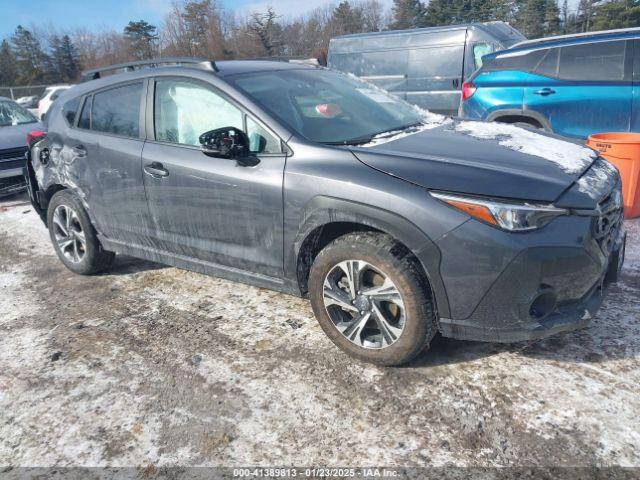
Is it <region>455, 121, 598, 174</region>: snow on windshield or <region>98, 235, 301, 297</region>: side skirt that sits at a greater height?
<region>455, 121, 598, 174</region>: snow on windshield

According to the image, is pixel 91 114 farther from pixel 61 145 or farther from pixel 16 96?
pixel 16 96

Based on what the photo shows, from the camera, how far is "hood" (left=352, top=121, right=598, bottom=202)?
2.49 metres

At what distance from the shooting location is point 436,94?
9516mm

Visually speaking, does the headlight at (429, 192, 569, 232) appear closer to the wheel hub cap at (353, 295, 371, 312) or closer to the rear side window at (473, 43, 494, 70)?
the wheel hub cap at (353, 295, 371, 312)

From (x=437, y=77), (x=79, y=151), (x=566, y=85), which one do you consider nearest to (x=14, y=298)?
(x=79, y=151)

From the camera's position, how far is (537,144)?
121 inches

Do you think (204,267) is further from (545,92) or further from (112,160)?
(545,92)

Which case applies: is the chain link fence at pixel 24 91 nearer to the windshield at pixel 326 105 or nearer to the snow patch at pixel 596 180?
the windshield at pixel 326 105

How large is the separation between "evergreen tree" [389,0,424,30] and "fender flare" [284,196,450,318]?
51.9 meters

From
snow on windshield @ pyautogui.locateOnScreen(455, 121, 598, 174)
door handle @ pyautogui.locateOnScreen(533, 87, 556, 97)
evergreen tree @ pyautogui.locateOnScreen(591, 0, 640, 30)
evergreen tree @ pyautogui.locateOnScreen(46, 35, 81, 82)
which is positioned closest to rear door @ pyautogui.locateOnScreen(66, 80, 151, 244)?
snow on windshield @ pyautogui.locateOnScreen(455, 121, 598, 174)

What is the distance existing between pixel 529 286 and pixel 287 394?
1352mm

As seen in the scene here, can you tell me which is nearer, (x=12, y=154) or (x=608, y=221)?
(x=608, y=221)

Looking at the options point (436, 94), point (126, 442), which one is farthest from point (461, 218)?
point (436, 94)

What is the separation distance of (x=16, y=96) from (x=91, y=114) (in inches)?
1513
